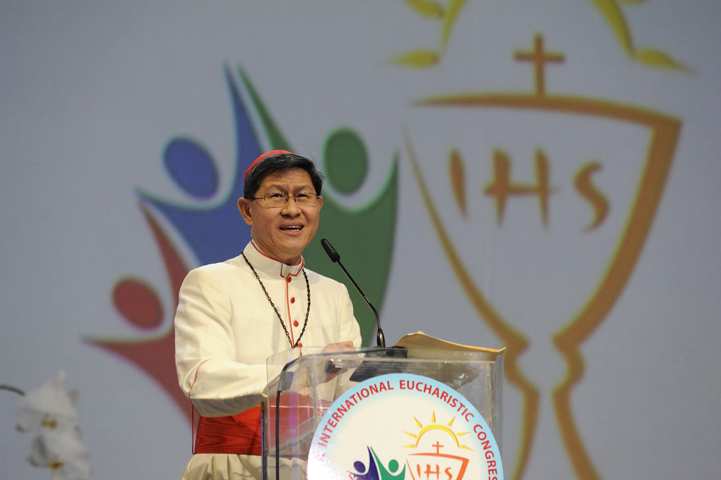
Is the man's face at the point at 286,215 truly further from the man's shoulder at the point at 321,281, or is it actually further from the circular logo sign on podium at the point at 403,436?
the circular logo sign on podium at the point at 403,436

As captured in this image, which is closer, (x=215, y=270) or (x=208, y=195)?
(x=215, y=270)

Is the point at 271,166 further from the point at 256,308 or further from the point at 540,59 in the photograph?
the point at 540,59

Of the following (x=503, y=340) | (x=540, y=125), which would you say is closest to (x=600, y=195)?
(x=540, y=125)

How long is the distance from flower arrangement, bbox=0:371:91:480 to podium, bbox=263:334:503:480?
377 millimetres

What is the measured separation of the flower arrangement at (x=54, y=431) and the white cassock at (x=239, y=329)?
530mm

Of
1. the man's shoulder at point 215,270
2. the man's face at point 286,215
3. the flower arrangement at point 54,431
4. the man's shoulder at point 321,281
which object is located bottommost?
the flower arrangement at point 54,431

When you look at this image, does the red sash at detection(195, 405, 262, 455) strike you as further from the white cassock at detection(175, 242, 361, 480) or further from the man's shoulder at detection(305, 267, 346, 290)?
the man's shoulder at detection(305, 267, 346, 290)

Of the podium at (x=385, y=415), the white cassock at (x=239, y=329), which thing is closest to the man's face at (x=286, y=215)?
the white cassock at (x=239, y=329)

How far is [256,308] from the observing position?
2.03 metres

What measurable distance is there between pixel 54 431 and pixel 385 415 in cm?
51

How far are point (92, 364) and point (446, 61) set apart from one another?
6.38 feet

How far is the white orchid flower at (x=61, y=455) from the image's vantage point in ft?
3.11

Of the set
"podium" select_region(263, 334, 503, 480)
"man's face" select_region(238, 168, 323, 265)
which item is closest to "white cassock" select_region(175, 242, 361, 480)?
"man's face" select_region(238, 168, 323, 265)

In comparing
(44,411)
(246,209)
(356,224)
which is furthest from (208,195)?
(44,411)
